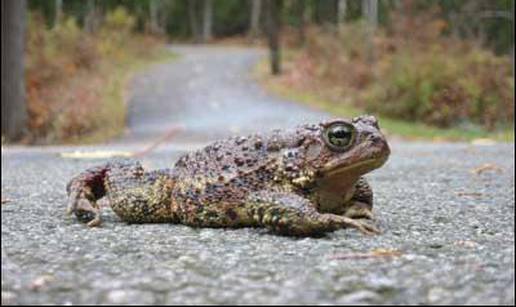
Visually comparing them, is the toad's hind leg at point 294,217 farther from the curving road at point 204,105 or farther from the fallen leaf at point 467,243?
the curving road at point 204,105

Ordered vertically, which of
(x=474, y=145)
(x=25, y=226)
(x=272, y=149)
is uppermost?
(x=272, y=149)

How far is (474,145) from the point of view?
16.5 metres

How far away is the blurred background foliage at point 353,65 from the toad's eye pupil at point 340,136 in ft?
48.1

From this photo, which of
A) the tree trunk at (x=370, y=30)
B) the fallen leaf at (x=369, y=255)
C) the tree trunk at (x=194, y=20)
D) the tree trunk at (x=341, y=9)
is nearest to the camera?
the fallen leaf at (x=369, y=255)

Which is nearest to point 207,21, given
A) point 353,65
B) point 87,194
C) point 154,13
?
point 154,13

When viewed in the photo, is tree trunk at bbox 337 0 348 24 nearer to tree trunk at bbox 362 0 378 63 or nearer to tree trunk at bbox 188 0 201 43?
tree trunk at bbox 362 0 378 63

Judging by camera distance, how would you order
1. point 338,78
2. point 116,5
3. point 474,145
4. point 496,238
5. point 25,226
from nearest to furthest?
point 496,238
point 25,226
point 474,145
point 338,78
point 116,5

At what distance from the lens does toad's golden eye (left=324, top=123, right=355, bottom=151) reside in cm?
477

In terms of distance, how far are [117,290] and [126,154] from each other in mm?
10446

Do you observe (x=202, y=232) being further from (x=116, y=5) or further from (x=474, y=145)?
(x=116, y=5)

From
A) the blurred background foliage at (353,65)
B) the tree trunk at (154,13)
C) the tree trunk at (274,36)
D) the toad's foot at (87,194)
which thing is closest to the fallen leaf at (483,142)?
the blurred background foliage at (353,65)

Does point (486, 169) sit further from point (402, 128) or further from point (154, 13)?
point (154, 13)

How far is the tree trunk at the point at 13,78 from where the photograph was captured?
60.0 feet

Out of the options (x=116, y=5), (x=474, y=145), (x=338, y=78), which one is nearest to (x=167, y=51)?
(x=116, y=5)
